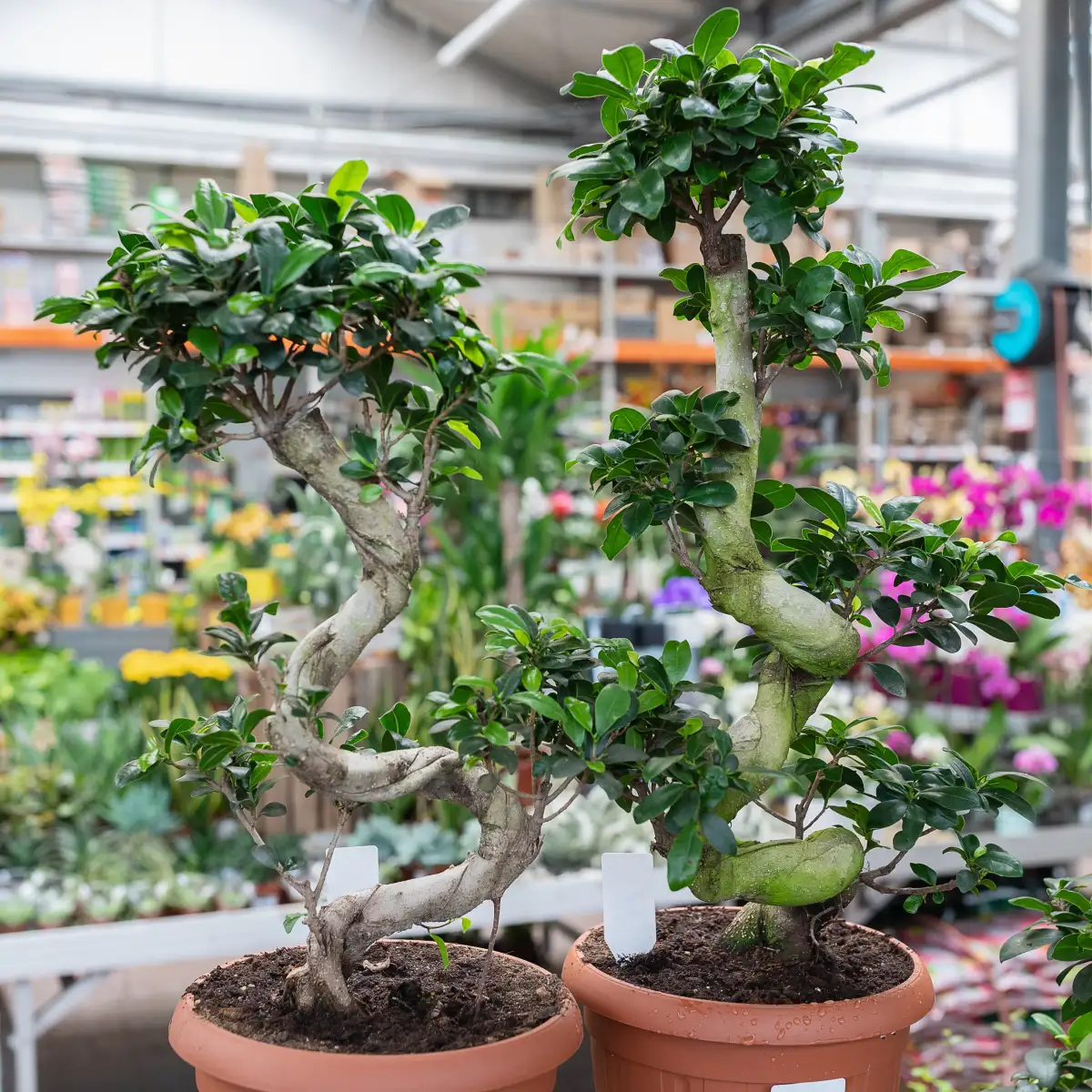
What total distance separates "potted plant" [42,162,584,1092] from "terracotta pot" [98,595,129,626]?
3786mm

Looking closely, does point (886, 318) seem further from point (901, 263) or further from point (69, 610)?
point (69, 610)

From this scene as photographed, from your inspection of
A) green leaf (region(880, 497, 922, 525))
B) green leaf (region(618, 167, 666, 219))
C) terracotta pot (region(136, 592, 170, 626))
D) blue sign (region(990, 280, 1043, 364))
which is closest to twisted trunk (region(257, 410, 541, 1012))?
green leaf (region(618, 167, 666, 219))

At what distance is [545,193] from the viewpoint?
8.77 metres

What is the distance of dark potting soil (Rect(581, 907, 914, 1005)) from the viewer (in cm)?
115

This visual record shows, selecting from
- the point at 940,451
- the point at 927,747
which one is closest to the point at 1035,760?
the point at 927,747

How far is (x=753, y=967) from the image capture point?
3.98 ft

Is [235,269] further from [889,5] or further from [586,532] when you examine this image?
[889,5]

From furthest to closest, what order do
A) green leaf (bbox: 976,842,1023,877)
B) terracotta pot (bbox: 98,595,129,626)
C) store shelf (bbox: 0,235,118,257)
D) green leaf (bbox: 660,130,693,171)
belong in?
store shelf (bbox: 0,235,118,257)
terracotta pot (bbox: 98,595,129,626)
green leaf (bbox: 976,842,1023,877)
green leaf (bbox: 660,130,693,171)

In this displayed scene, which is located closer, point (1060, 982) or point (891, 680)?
point (1060, 982)

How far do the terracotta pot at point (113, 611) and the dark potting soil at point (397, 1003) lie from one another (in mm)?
3736

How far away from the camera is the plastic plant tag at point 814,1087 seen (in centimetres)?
109

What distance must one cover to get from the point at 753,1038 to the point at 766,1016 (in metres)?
0.02

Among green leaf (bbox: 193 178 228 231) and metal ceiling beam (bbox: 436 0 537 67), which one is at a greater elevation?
metal ceiling beam (bbox: 436 0 537 67)

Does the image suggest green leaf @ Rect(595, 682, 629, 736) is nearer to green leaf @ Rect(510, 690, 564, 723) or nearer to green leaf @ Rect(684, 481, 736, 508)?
green leaf @ Rect(510, 690, 564, 723)
